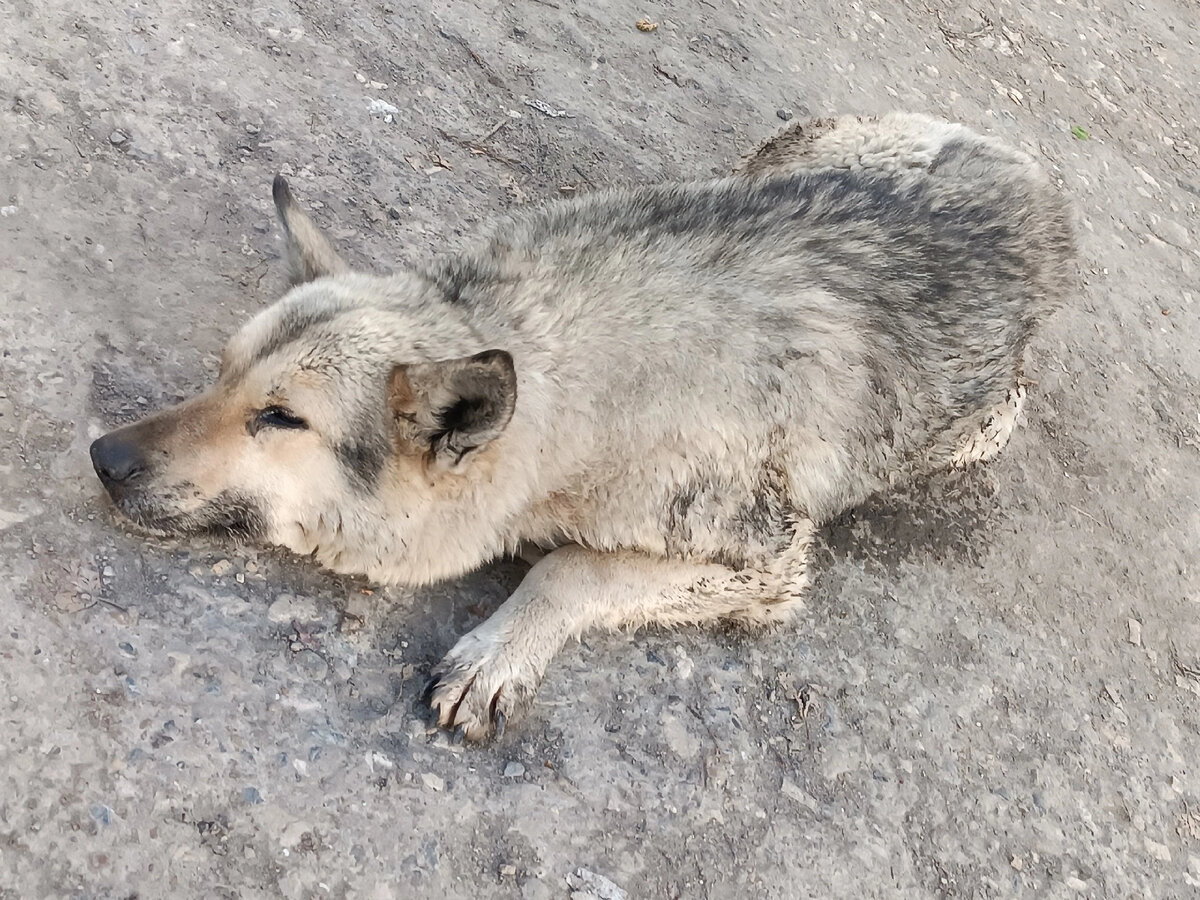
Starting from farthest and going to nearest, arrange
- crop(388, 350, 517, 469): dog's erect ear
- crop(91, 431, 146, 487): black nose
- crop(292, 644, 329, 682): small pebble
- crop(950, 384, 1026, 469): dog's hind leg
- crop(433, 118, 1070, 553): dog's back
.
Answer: crop(950, 384, 1026, 469): dog's hind leg < crop(433, 118, 1070, 553): dog's back < crop(292, 644, 329, 682): small pebble < crop(91, 431, 146, 487): black nose < crop(388, 350, 517, 469): dog's erect ear

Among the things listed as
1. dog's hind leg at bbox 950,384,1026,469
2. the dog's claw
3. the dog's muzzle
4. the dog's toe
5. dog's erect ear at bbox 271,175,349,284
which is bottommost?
the dog's claw

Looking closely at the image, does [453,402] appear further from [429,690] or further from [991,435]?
[991,435]

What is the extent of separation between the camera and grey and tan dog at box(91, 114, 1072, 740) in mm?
3459

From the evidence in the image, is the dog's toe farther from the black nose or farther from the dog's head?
the black nose

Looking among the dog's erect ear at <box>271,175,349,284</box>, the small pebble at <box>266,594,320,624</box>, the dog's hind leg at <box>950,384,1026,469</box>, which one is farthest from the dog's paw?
the dog's hind leg at <box>950,384,1026,469</box>

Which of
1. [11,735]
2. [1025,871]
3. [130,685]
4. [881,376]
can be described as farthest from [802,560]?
[11,735]

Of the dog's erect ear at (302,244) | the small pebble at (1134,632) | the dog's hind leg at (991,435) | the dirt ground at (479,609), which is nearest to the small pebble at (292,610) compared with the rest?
the dirt ground at (479,609)

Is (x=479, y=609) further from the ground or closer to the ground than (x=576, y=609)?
closer to the ground

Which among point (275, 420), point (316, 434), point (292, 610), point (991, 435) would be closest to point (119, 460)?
point (275, 420)

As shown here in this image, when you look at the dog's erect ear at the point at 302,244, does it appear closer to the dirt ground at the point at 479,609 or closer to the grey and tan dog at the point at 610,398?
the grey and tan dog at the point at 610,398

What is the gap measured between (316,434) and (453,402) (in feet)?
1.81

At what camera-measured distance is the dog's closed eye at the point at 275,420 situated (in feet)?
11.3

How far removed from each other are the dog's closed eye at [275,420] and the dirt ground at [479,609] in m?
0.65

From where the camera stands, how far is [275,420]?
Result: 11.4ft
